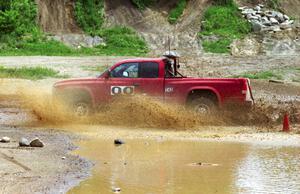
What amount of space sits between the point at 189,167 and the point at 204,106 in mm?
5966

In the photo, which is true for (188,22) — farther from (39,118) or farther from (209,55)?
(39,118)

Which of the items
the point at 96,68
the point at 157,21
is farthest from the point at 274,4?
the point at 96,68

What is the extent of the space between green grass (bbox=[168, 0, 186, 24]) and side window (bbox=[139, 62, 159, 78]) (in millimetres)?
30051

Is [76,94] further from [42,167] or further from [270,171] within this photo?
[270,171]

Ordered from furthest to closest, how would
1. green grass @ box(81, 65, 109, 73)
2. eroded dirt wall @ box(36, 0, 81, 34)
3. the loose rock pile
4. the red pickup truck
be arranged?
eroded dirt wall @ box(36, 0, 81, 34) → the loose rock pile → green grass @ box(81, 65, 109, 73) → the red pickup truck

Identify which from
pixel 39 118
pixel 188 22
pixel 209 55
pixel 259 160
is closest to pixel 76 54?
pixel 209 55

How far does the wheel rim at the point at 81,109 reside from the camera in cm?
1838

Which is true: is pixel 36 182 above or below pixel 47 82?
above

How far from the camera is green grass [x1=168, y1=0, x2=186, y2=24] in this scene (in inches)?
1901

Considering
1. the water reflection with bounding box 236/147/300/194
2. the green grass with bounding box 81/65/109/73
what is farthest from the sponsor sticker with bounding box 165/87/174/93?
the green grass with bounding box 81/65/109/73

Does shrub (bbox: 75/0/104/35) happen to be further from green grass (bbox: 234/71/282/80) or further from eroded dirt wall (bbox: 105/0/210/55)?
green grass (bbox: 234/71/282/80)

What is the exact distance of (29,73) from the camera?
98.4ft

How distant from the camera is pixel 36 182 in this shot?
32.8ft

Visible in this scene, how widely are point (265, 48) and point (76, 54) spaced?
35.2ft
